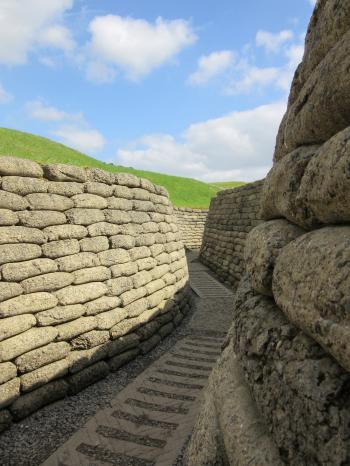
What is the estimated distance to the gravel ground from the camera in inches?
160

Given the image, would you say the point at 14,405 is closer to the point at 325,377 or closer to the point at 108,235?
the point at 108,235

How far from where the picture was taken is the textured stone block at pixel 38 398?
4664mm

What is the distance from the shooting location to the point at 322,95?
1.91 metres

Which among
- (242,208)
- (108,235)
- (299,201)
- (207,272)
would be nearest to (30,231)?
(108,235)

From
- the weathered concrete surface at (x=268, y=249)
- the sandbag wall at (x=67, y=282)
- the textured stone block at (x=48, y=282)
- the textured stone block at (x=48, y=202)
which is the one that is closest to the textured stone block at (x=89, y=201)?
the sandbag wall at (x=67, y=282)

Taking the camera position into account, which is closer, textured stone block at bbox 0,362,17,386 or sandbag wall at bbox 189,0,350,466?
sandbag wall at bbox 189,0,350,466

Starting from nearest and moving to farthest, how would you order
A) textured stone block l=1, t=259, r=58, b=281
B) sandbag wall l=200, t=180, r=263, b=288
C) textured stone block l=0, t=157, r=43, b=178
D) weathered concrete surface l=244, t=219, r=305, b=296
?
weathered concrete surface l=244, t=219, r=305, b=296, textured stone block l=1, t=259, r=58, b=281, textured stone block l=0, t=157, r=43, b=178, sandbag wall l=200, t=180, r=263, b=288

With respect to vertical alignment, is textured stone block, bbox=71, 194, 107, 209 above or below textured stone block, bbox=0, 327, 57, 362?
above

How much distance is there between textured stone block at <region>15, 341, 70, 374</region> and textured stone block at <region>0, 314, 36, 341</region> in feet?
1.08

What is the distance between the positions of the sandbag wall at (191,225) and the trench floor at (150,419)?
19159 mm

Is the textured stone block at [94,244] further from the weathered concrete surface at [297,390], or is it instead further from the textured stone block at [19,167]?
the weathered concrete surface at [297,390]

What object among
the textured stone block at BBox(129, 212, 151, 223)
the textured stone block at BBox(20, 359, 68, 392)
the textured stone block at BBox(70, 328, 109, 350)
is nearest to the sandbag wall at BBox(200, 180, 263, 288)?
the textured stone block at BBox(129, 212, 151, 223)

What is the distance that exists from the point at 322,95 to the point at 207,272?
634 inches

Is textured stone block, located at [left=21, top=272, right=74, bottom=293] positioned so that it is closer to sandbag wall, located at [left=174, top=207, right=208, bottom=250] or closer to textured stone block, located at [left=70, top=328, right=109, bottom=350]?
textured stone block, located at [left=70, top=328, right=109, bottom=350]
